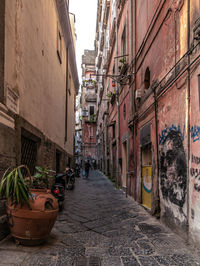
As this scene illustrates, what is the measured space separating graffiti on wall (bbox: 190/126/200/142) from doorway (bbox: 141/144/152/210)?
2.76 metres

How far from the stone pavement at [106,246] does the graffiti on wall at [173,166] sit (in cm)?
66

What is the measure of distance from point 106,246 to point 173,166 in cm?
184

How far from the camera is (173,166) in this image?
4.34 metres

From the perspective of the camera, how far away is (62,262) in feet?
9.52

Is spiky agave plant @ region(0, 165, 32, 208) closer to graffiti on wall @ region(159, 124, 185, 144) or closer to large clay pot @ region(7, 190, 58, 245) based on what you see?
large clay pot @ region(7, 190, 58, 245)

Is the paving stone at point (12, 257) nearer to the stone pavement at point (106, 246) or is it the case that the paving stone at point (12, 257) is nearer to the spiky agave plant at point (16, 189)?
the stone pavement at point (106, 246)

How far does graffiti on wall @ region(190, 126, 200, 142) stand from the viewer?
333 cm

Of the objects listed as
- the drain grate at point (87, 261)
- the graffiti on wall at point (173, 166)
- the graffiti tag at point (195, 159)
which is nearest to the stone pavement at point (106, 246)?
the drain grate at point (87, 261)

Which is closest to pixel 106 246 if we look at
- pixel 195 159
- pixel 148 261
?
pixel 148 261

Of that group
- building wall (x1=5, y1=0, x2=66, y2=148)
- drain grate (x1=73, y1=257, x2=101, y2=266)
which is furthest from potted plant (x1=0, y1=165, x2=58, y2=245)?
building wall (x1=5, y1=0, x2=66, y2=148)

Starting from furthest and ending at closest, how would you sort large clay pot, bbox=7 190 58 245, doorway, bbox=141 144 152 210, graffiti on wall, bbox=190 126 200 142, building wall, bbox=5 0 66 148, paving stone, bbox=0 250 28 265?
doorway, bbox=141 144 152 210
building wall, bbox=5 0 66 148
graffiti on wall, bbox=190 126 200 142
large clay pot, bbox=7 190 58 245
paving stone, bbox=0 250 28 265

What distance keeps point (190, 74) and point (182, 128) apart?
880mm

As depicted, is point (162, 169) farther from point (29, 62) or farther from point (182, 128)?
point (29, 62)

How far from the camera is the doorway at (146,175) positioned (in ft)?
20.1
